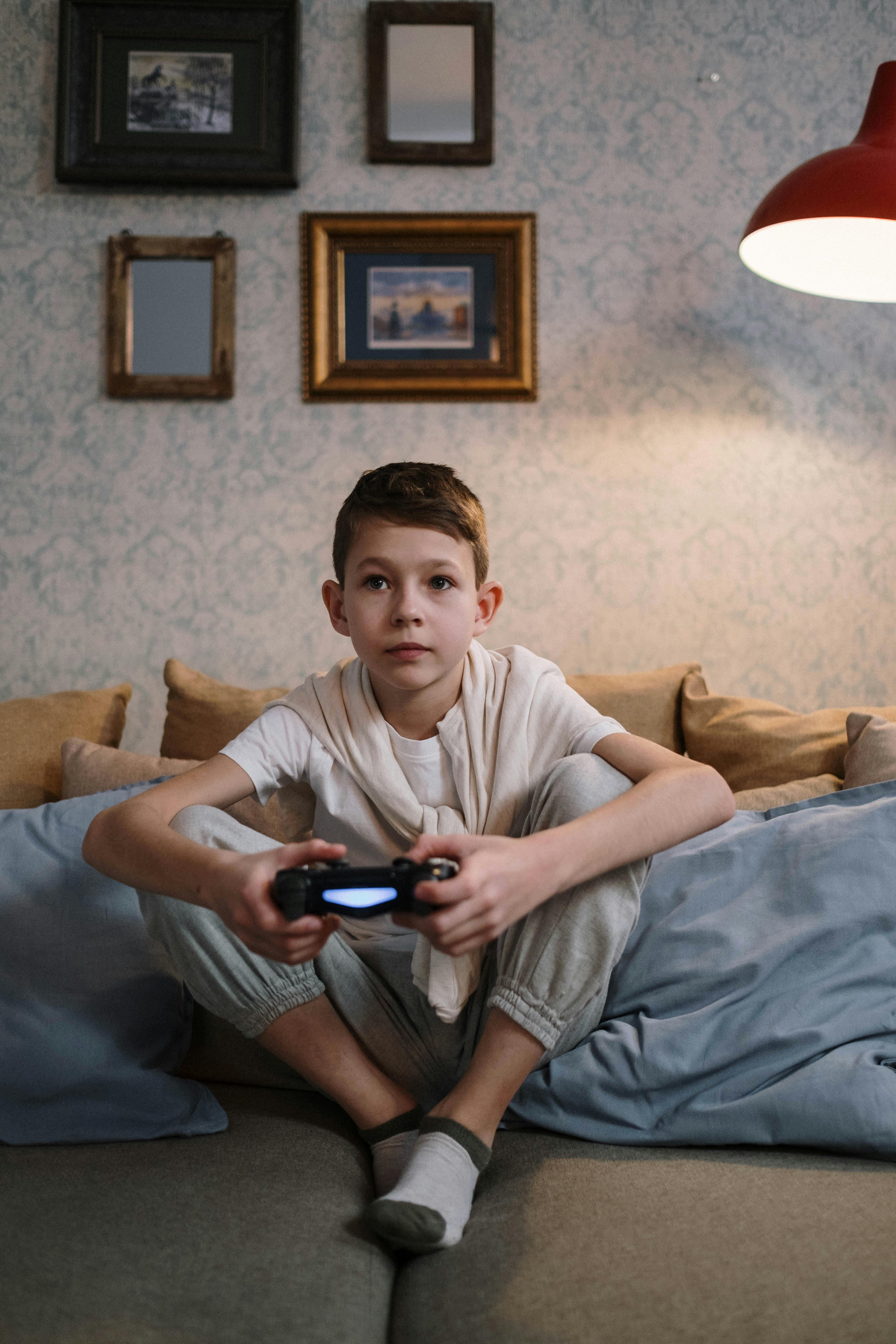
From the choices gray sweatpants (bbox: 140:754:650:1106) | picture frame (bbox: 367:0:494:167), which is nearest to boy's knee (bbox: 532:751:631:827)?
gray sweatpants (bbox: 140:754:650:1106)

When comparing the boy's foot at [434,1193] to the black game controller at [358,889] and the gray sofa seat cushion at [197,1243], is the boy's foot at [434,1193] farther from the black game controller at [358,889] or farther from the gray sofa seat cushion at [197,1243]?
the black game controller at [358,889]

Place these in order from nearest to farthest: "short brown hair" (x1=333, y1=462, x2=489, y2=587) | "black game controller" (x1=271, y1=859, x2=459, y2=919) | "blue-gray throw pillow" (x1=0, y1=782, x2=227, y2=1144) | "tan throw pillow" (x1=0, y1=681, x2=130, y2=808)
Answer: "black game controller" (x1=271, y1=859, x2=459, y2=919) < "blue-gray throw pillow" (x1=0, y1=782, x2=227, y2=1144) < "short brown hair" (x1=333, y1=462, x2=489, y2=587) < "tan throw pillow" (x1=0, y1=681, x2=130, y2=808)

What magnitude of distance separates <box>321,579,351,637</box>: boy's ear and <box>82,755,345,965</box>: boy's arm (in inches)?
8.4

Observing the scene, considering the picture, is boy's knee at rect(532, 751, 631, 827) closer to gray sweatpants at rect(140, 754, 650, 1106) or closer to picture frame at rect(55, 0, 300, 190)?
gray sweatpants at rect(140, 754, 650, 1106)

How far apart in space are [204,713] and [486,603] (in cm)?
56

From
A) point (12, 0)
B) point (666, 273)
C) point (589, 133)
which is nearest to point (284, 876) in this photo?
point (666, 273)

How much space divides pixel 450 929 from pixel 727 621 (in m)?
1.22

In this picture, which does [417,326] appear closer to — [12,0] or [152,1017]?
[12,0]

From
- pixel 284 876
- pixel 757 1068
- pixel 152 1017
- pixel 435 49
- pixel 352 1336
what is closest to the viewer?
pixel 352 1336

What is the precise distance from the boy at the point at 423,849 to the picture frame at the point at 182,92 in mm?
1003

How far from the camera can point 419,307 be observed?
181 cm

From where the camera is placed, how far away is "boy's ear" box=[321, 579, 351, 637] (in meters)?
1.16

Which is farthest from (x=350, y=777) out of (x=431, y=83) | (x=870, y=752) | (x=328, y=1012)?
(x=431, y=83)

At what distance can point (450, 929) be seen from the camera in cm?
78
